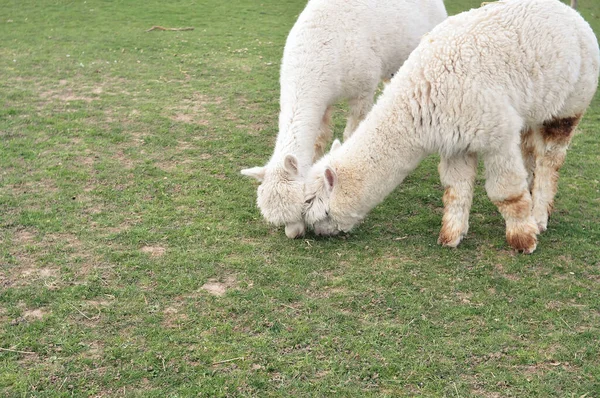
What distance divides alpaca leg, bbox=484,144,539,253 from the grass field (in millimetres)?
146

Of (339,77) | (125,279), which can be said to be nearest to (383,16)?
(339,77)

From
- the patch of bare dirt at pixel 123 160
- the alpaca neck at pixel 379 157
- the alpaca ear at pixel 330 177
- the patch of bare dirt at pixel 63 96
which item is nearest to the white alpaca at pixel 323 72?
the alpaca ear at pixel 330 177

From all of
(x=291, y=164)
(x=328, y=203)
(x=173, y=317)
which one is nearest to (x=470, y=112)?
(x=328, y=203)

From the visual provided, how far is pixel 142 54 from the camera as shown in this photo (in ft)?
38.4

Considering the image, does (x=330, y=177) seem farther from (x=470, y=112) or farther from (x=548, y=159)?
(x=548, y=159)

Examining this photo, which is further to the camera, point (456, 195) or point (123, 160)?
point (123, 160)

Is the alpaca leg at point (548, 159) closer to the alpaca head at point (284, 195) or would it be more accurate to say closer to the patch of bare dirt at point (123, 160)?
the alpaca head at point (284, 195)

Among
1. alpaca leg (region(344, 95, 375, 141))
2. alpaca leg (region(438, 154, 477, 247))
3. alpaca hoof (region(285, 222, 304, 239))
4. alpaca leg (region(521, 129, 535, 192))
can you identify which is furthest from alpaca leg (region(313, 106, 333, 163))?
alpaca leg (region(521, 129, 535, 192))

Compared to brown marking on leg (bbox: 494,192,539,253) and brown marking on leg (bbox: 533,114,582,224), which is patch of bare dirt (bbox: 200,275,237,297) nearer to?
brown marking on leg (bbox: 494,192,539,253)

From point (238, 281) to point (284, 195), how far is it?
0.85m

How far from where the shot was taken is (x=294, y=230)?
5.36 metres

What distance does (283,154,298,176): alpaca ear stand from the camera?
522cm

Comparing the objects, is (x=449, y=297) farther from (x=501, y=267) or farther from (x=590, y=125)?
(x=590, y=125)

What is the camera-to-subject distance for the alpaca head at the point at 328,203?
518 cm
